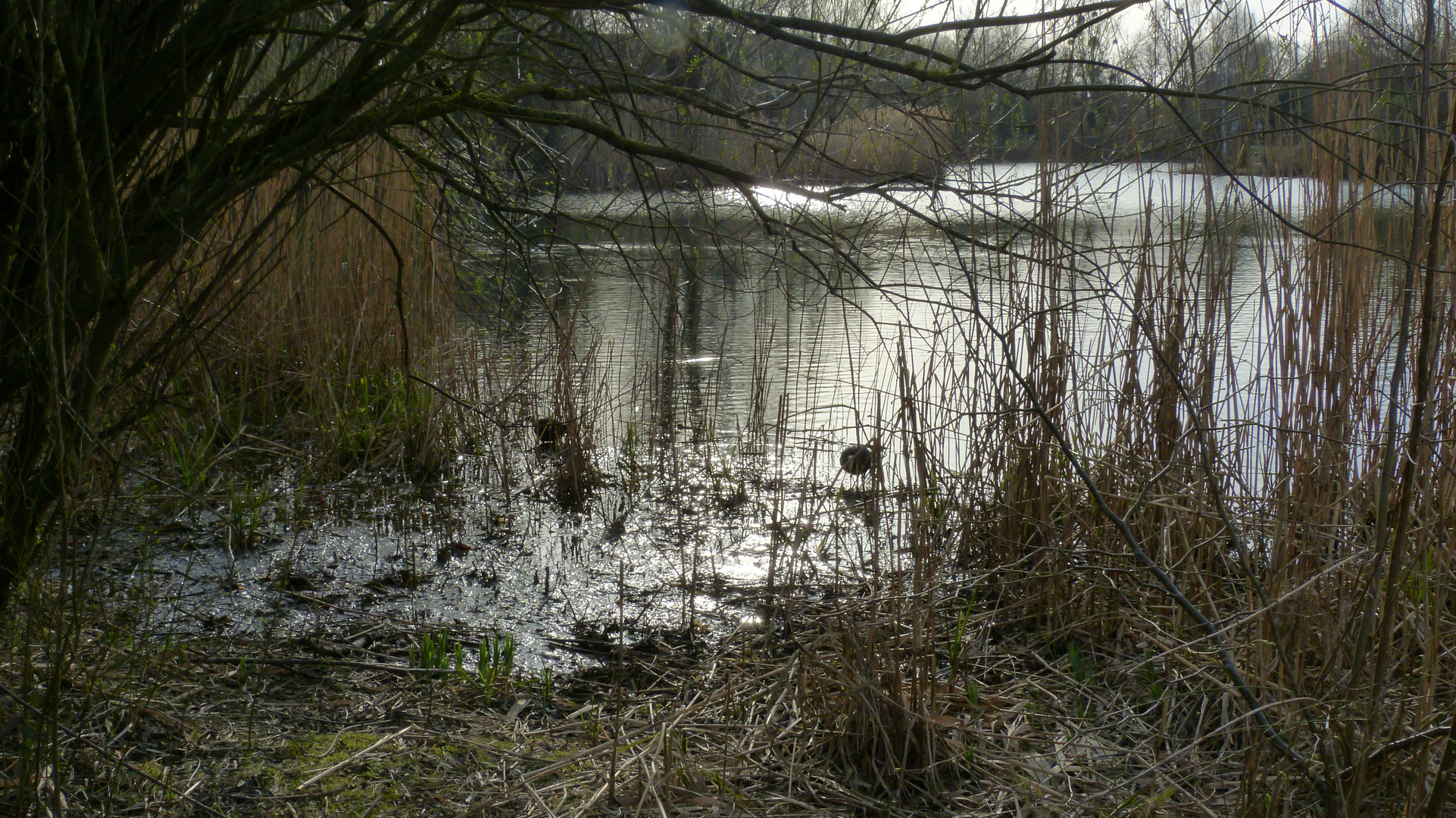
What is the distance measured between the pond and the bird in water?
0.18 feet

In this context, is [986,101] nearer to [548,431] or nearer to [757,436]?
[757,436]

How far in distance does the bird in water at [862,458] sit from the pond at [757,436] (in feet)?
0.18

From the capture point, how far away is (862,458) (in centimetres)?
385

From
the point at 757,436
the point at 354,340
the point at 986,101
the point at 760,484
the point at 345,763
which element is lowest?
the point at 345,763

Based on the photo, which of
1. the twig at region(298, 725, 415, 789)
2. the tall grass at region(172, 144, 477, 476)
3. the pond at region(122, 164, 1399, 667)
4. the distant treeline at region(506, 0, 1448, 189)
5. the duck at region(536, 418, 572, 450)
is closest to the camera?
the twig at region(298, 725, 415, 789)

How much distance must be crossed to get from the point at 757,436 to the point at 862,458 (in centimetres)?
92

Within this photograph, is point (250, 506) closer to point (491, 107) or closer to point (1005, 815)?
point (491, 107)

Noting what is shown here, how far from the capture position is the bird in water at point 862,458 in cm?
260

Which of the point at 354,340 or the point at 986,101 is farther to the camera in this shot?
the point at 354,340

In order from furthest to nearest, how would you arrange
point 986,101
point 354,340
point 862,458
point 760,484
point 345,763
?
point 354,340
point 760,484
point 862,458
point 986,101
point 345,763

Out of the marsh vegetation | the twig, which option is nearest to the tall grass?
the marsh vegetation

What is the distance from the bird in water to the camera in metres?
2.60

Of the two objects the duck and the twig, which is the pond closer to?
the duck

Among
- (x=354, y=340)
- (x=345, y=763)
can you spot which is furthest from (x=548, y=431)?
(x=345, y=763)
